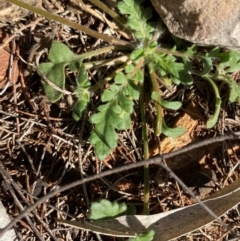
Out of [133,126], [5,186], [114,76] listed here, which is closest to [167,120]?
[133,126]

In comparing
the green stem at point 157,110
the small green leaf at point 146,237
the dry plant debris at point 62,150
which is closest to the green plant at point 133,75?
the green stem at point 157,110

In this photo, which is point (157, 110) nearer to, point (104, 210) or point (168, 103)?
point (168, 103)

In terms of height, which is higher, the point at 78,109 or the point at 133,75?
the point at 133,75

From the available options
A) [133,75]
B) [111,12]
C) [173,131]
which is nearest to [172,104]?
[173,131]

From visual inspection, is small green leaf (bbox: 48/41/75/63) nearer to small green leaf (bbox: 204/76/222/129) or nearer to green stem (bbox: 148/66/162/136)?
green stem (bbox: 148/66/162/136)

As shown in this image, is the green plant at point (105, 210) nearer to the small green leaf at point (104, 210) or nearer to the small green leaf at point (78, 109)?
the small green leaf at point (104, 210)

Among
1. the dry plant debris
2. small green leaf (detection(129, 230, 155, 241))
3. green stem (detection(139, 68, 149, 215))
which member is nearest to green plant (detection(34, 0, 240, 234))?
green stem (detection(139, 68, 149, 215))

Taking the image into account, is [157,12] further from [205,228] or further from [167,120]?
[205,228]
